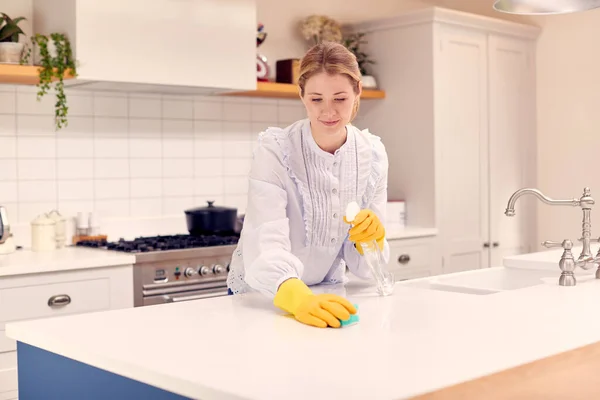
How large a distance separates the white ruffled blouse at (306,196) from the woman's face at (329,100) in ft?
0.32

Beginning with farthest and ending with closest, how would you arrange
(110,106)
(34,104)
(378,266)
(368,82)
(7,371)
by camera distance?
(368,82) → (110,106) → (34,104) → (7,371) → (378,266)

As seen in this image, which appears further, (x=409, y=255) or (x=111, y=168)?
(x=409, y=255)

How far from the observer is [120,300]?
136 inches

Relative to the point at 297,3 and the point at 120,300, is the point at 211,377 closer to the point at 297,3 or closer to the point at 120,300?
the point at 120,300

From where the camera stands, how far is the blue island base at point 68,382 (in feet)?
5.21

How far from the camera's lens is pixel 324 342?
5.60ft

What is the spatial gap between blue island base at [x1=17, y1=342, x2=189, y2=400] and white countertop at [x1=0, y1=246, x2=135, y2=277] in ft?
4.09

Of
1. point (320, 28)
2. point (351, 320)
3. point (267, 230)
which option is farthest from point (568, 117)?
point (351, 320)

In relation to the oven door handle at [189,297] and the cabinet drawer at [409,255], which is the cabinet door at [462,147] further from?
the oven door handle at [189,297]

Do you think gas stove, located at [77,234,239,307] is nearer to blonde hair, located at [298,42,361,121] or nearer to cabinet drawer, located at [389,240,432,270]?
cabinet drawer, located at [389,240,432,270]

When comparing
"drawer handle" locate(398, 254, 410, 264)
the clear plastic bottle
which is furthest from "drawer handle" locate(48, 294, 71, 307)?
"drawer handle" locate(398, 254, 410, 264)

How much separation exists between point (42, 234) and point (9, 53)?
80 centimetres

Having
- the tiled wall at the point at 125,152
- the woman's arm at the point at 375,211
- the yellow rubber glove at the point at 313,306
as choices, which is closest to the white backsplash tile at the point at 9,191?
the tiled wall at the point at 125,152

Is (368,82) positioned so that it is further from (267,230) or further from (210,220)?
(267,230)
